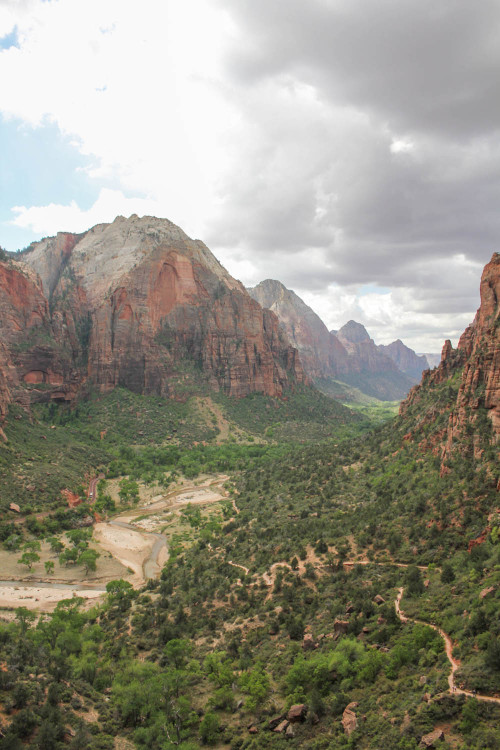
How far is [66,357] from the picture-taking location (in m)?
135

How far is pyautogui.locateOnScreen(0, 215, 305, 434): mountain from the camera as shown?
128 metres

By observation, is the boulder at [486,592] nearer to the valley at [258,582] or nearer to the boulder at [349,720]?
the valley at [258,582]

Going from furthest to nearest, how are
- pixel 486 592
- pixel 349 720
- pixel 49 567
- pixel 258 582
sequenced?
A: 1. pixel 49 567
2. pixel 258 582
3. pixel 486 592
4. pixel 349 720

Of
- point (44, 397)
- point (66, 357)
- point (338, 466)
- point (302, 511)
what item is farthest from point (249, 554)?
point (66, 357)

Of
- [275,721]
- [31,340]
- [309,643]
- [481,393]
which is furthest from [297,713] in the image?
[31,340]

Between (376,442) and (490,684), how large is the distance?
54.3m

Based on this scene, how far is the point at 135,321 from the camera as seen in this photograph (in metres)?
150

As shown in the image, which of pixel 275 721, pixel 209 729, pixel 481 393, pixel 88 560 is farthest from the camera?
pixel 88 560

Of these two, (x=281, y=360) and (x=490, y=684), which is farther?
(x=281, y=360)

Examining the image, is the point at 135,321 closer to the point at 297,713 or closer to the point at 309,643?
the point at 309,643

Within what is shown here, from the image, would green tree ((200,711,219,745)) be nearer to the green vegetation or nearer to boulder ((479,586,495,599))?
the green vegetation

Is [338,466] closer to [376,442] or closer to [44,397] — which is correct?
[376,442]

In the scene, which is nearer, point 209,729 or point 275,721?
point 275,721

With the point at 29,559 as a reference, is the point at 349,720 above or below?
above
